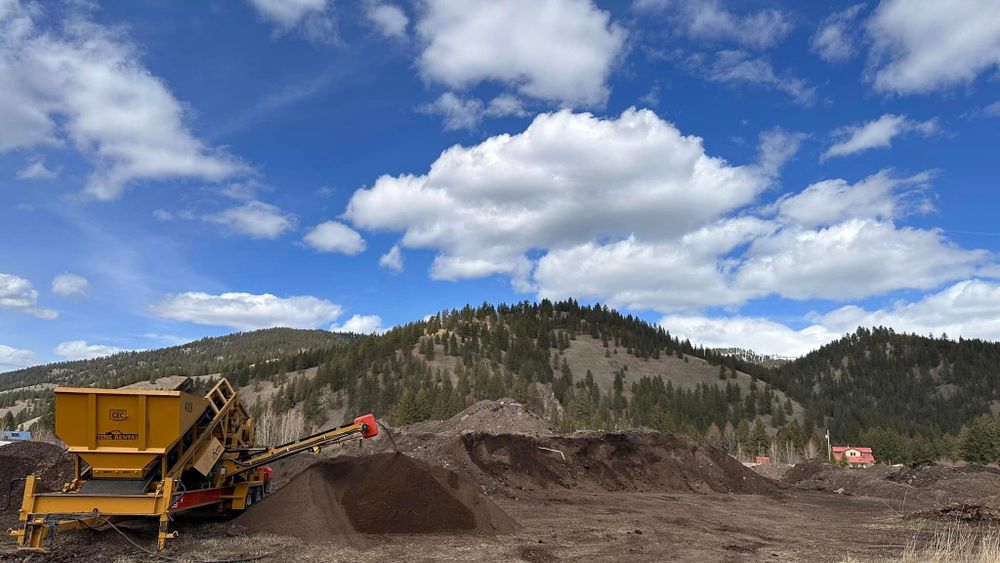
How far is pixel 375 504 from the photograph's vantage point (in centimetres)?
1431

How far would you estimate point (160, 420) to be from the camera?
38.2 feet

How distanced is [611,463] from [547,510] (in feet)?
46.5

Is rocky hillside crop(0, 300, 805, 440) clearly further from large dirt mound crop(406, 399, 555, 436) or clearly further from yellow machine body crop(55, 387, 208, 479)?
yellow machine body crop(55, 387, 208, 479)

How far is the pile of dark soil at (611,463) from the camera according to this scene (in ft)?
103

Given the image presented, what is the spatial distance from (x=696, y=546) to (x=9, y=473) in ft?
70.6

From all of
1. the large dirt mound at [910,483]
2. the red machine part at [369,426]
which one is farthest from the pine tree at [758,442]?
the red machine part at [369,426]

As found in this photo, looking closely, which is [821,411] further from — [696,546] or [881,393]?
[696,546]

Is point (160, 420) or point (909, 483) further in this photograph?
point (909, 483)

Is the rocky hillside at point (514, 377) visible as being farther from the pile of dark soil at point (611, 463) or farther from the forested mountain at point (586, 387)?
the pile of dark soil at point (611, 463)

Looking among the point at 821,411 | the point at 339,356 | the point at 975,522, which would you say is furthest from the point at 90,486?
the point at 821,411

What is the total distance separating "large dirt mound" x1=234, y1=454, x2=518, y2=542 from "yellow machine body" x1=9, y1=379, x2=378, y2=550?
183 centimetres

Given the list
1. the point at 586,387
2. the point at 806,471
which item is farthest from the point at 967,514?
the point at 586,387

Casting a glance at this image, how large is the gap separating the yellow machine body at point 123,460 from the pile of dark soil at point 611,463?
19086 millimetres

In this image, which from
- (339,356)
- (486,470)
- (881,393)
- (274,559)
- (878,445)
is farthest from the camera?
(881,393)
